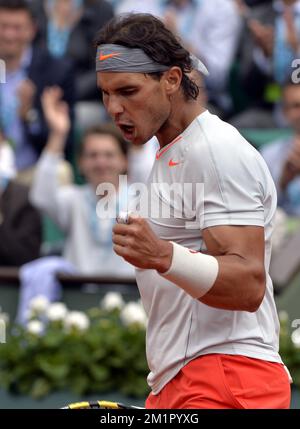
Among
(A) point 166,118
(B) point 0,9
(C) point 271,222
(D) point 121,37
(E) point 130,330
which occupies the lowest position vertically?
(E) point 130,330

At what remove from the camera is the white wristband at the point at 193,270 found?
107 inches

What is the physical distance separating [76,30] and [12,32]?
2.81 feet

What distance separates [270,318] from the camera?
301cm

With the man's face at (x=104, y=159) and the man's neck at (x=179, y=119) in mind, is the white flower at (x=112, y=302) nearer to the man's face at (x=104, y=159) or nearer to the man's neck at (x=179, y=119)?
the man's face at (x=104, y=159)

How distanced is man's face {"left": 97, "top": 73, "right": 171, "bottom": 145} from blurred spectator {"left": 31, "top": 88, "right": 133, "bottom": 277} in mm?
3328

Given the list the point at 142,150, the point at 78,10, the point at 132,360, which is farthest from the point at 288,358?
the point at 78,10

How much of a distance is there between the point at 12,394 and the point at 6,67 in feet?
10.5

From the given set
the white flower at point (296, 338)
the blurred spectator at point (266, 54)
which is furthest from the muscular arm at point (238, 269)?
the blurred spectator at point (266, 54)

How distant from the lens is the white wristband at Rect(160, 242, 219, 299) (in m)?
2.72

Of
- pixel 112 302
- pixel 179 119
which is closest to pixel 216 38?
pixel 112 302

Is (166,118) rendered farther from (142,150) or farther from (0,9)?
(0,9)

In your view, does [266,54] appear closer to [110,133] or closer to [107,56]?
[110,133]

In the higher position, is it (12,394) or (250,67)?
(250,67)
